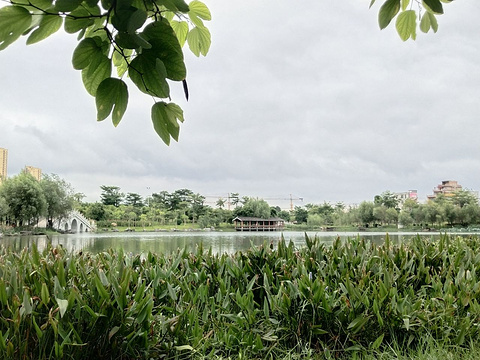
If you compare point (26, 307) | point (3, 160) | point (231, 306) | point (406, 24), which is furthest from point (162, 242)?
point (3, 160)

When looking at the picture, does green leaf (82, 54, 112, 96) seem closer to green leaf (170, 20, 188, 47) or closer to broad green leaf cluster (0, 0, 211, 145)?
broad green leaf cluster (0, 0, 211, 145)

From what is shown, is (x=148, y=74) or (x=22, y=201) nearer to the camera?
(x=148, y=74)

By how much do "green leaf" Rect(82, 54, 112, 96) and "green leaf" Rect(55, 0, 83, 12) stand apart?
0.06 meters

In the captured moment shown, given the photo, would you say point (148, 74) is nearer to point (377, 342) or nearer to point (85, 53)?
point (85, 53)

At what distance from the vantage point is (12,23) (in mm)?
375

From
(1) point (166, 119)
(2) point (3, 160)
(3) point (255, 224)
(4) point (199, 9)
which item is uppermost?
(2) point (3, 160)

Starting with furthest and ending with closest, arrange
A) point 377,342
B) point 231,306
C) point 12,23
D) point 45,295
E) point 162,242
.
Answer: point 162,242 < point 231,306 < point 377,342 < point 45,295 < point 12,23

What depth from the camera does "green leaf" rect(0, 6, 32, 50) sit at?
369 millimetres

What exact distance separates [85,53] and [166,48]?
102 millimetres

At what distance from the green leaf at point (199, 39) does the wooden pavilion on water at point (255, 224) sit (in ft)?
157

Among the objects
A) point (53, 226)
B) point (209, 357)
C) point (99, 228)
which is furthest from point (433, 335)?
point (99, 228)

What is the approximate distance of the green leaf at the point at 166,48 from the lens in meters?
0.41

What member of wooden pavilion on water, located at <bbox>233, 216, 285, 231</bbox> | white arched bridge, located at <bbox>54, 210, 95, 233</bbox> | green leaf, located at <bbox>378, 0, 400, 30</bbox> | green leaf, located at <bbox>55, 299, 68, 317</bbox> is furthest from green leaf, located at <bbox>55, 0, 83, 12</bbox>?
wooden pavilion on water, located at <bbox>233, 216, 285, 231</bbox>

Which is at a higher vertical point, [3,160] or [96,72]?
[3,160]
